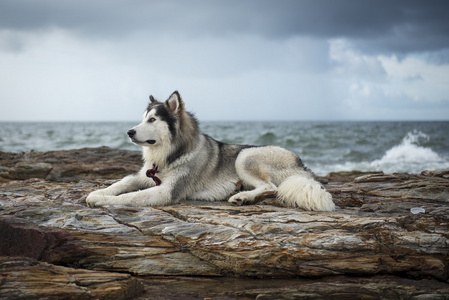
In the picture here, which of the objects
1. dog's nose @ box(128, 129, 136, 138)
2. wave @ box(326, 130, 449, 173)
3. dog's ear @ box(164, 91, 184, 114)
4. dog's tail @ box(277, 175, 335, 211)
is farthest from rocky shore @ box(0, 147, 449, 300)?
wave @ box(326, 130, 449, 173)

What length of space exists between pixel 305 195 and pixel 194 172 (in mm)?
1706

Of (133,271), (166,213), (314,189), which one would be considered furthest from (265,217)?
(133,271)

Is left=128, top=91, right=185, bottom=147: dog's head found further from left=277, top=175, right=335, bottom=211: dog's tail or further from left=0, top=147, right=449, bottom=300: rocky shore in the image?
left=277, top=175, right=335, bottom=211: dog's tail

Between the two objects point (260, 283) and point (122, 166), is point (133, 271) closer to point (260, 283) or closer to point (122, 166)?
point (260, 283)

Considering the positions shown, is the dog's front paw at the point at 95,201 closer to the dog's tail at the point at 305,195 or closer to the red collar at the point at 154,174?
the red collar at the point at 154,174

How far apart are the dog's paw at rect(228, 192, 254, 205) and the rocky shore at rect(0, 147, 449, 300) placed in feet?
1.53

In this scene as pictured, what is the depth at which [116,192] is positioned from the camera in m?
5.56

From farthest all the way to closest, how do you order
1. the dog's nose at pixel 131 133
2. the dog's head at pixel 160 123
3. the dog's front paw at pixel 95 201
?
the dog's head at pixel 160 123 → the dog's nose at pixel 131 133 → the dog's front paw at pixel 95 201

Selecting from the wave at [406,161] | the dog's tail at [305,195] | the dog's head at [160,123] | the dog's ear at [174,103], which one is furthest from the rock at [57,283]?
the wave at [406,161]

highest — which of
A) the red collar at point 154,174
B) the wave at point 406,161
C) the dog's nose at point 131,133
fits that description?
the dog's nose at point 131,133

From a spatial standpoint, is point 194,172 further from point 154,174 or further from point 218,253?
point 218,253

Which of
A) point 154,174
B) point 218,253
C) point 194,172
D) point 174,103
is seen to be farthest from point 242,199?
point 174,103

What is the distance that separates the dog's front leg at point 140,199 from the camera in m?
5.02

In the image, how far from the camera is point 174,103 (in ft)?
18.4
